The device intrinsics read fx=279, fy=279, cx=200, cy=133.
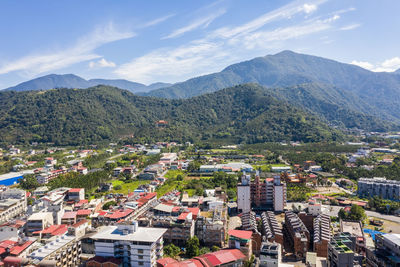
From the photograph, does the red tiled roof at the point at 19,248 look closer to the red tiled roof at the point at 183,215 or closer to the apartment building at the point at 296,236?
the red tiled roof at the point at 183,215

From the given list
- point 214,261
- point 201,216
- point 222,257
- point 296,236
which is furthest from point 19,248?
point 296,236

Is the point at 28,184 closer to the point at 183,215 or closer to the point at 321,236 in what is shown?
the point at 183,215

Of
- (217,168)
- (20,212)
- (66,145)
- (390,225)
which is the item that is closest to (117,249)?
(20,212)

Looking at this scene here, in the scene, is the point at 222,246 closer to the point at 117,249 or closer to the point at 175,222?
the point at 175,222

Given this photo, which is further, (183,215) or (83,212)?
(83,212)

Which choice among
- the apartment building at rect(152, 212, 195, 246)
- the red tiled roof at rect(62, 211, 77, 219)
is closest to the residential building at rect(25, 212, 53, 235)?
the red tiled roof at rect(62, 211, 77, 219)
